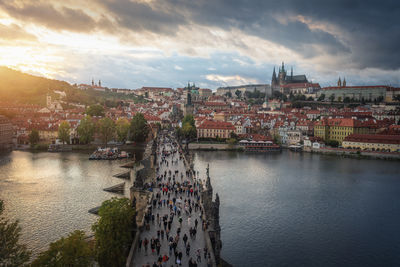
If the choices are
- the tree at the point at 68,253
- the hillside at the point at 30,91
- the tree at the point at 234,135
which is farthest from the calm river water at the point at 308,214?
the hillside at the point at 30,91

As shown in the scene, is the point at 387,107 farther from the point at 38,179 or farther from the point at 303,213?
the point at 38,179

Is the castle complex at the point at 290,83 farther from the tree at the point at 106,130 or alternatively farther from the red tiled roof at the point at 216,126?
the tree at the point at 106,130

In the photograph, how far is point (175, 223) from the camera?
536 inches

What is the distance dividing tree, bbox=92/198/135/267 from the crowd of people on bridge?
0.74 metres

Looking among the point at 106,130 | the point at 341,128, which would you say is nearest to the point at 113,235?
the point at 106,130

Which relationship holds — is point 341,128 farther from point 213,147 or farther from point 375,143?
point 213,147

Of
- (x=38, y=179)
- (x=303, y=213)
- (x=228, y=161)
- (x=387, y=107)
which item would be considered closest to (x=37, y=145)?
(x=38, y=179)

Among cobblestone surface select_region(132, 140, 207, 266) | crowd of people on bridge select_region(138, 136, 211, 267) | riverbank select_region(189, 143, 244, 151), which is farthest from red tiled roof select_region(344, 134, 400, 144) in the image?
cobblestone surface select_region(132, 140, 207, 266)

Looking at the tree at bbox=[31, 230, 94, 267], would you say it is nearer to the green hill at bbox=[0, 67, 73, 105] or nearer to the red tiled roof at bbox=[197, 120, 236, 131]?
the red tiled roof at bbox=[197, 120, 236, 131]

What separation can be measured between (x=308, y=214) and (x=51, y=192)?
17.5 meters

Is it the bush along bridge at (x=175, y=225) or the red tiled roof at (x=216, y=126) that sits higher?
the red tiled roof at (x=216, y=126)

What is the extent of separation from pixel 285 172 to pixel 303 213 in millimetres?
12709

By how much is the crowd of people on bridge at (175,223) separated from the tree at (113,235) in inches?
29.3

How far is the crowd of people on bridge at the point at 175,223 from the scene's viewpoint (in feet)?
35.4
